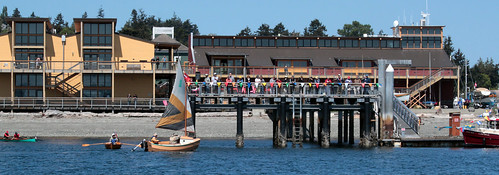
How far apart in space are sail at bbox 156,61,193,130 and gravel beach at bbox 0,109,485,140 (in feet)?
41.5

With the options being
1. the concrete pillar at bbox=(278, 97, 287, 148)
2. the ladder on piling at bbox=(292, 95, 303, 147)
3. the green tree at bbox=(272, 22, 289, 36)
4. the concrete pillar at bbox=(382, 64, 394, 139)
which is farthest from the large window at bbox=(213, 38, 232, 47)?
the green tree at bbox=(272, 22, 289, 36)

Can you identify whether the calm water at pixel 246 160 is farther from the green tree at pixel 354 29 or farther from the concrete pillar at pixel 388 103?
the green tree at pixel 354 29

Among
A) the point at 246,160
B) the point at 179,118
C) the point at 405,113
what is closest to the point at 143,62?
the point at 179,118

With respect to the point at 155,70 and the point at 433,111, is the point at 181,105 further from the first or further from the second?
the point at 433,111

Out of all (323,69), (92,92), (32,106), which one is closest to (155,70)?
(92,92)

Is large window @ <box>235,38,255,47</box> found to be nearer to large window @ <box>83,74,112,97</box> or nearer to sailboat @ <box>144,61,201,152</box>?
large window @ <box>83,74,112,97</box>

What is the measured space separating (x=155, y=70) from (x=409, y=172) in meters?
32.7

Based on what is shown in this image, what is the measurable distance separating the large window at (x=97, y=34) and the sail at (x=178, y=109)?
24960mm

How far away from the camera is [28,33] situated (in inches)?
2950

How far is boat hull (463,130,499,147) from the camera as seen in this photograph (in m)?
54.9

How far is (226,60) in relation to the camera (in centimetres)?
8594

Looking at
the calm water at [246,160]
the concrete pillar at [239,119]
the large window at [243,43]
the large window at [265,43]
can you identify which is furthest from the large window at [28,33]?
the concrete pillar at [239,119]

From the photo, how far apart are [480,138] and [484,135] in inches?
16.4

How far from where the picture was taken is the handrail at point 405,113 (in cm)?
5441
